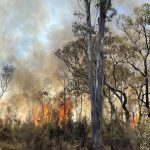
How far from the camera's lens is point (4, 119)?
137 ft

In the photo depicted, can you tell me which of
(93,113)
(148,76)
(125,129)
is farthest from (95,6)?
(148,76)

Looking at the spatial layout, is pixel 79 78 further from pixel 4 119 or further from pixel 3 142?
pixel 3 142

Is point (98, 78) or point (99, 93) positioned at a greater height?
point (98, 78)

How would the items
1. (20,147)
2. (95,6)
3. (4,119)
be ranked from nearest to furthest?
(95,6) < (20,147) < (4,119)

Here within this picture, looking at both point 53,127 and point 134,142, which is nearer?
point 134,142

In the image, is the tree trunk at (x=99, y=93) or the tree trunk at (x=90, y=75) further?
the tree trunk at (x=90, y=75)

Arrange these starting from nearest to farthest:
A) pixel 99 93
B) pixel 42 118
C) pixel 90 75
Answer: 1. pixel 99 93
2. pixel 90 75
3. pixel 42 118

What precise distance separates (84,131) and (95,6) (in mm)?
13809

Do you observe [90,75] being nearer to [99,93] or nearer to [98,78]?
[98,78]

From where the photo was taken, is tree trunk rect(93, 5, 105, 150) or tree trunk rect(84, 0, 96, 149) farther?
tree trunk rect(84, 0, 96, 149)

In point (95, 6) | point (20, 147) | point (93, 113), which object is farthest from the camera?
point (20, 147)

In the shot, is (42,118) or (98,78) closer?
(98,78)

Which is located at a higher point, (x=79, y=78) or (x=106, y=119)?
(x=79, y=78)

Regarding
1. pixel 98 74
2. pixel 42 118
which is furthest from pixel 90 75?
pixel 42 118
